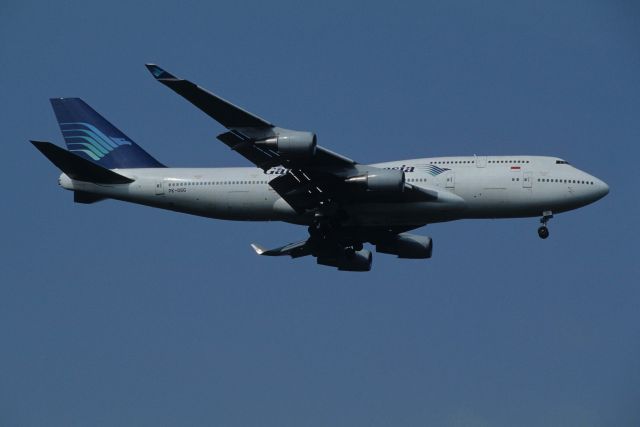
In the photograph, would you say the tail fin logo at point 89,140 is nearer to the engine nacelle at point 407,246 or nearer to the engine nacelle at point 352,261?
the engine nacelle at point 352,261

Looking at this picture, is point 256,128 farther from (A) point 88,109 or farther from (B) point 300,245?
(A) point 88,109

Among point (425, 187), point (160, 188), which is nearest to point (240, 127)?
point (160, 188)

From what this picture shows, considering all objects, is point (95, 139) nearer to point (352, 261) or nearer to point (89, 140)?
point (89, 140)

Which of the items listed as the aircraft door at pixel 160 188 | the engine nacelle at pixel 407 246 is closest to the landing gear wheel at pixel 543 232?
the engine nacelle at pixel 407 246

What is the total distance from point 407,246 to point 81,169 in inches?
684

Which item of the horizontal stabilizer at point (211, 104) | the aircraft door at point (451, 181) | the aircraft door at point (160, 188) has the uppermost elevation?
the horizontal stabilizer at point (211, 104)

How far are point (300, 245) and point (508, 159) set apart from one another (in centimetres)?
1215

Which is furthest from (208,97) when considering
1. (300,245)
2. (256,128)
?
(300,245)

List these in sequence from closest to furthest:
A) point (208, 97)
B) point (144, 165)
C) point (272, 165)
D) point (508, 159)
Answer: point (208, 97), point (272, 165), point (508, 159), point (144, 165)

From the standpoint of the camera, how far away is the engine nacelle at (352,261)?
2233 inches

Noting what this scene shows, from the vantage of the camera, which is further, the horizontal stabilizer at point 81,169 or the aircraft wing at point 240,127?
the horizontal stabilizer at point 81,169

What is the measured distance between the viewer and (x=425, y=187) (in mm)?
50750

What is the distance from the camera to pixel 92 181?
177 feet

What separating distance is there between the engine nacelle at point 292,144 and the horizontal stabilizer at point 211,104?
0.72 meters
